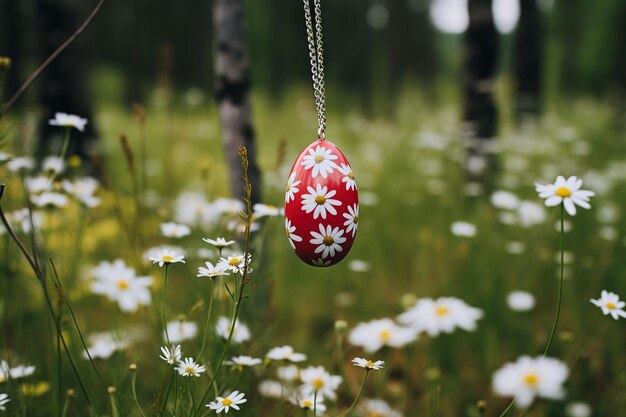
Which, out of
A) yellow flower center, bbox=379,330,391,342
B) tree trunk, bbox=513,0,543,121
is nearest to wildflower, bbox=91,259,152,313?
yellow flower center, bbox=379,330,391,342

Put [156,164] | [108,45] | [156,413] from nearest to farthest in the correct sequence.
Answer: [156,413], [156,164], [108,45]

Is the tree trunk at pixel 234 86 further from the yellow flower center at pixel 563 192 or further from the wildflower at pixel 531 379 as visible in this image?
the wildflower at pixel 531 379

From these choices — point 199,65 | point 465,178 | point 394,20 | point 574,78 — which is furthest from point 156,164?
point 574,78

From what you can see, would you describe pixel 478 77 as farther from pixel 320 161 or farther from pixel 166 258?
pixel 166 258

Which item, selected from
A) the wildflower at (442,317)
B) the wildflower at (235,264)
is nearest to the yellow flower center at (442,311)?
the wildflower at (442,317)

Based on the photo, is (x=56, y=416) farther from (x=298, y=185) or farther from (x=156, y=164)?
(x=156, y=164)

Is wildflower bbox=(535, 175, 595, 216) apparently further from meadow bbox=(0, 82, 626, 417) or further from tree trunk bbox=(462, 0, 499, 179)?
tree trunk bbox=(462, 0, 499, 179)
